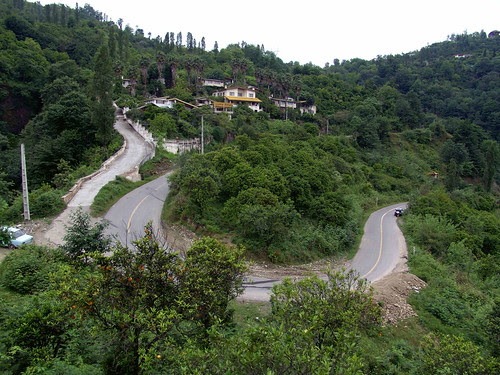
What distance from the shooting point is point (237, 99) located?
184ft

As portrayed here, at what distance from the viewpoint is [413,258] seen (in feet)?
71.5

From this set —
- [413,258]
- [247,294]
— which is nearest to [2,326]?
[247,294]

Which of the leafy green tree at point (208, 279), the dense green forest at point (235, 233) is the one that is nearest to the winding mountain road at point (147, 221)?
the dense green forest at point (235, 233)

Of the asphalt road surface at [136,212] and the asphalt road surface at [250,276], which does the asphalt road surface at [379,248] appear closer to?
the asphalt road surface at [250,276]

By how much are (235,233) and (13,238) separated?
10.3 metres

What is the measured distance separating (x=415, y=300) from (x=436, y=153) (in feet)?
181

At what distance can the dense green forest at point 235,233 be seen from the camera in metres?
6.82

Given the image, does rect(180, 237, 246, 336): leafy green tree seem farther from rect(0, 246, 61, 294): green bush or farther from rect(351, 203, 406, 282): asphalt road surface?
rect(351, 203, 406, 282): asphalt road surface

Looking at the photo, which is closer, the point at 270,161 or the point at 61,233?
the point at 61,233

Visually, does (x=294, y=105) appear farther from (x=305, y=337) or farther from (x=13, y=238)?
(x=305, y=337)

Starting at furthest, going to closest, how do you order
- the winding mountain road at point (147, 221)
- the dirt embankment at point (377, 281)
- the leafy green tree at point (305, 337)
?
the winding mountain road at point (147, 221) < the dirt embankment at point (377, 281) < the leafy green tree at point (305, 337)

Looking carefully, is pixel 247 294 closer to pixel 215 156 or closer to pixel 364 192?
pixel 215 156

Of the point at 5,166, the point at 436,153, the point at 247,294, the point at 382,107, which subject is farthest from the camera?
the point at 382,107

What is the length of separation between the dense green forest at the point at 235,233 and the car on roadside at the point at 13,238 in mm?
2070
